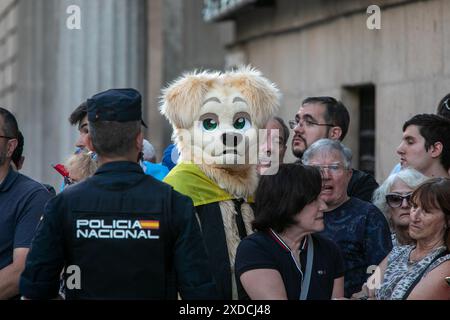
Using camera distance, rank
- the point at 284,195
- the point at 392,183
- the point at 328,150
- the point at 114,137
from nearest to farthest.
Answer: the point at 114,137, the point at 284,195, the point at 392,183, the point at 328,150

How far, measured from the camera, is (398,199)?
24.1ft

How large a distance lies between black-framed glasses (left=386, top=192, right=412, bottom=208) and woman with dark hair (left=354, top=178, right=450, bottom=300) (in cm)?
69

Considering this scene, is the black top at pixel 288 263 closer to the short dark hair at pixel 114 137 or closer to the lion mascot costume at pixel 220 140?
the lion mascot costume at pixel 220 140

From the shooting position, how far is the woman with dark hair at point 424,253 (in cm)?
625

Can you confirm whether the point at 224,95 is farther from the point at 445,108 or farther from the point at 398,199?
the point at 445,108

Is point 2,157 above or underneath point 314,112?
underneath

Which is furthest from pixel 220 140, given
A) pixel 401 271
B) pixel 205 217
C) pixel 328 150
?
pixel 401 271

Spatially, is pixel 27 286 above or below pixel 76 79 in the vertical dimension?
below

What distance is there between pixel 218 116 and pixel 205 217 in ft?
2.15

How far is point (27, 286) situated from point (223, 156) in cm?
194

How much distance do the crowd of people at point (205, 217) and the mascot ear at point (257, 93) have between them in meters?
0.49

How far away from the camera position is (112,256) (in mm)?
5328
